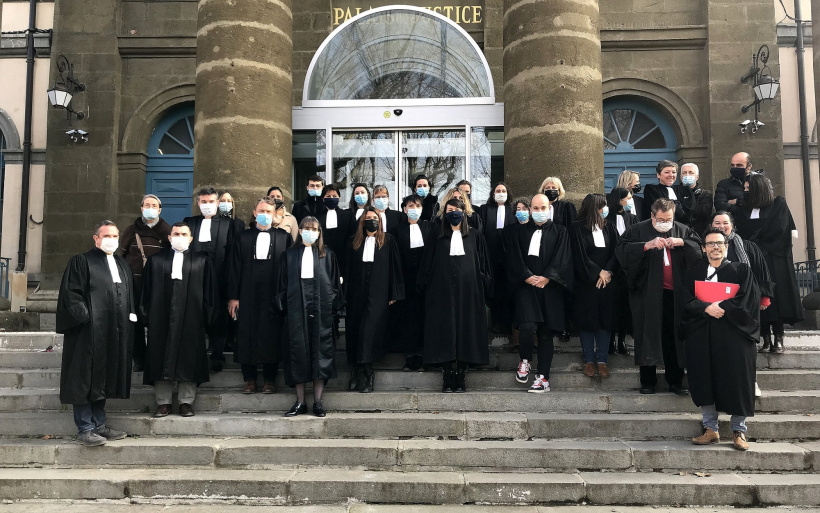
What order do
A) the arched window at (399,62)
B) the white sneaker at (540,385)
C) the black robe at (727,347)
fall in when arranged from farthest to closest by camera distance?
the arched window at (399,62) < the white sneaker at (540,385) < the black robe at (727,347)

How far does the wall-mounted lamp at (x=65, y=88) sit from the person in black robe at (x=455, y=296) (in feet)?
30.9

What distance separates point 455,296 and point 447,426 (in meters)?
1.40

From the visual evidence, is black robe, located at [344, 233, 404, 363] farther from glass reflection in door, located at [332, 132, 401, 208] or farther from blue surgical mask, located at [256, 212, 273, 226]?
glass reflection in door, located at [332, 132, 401, 208]

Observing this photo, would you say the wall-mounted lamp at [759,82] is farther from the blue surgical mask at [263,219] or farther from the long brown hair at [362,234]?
the blue surgical mask at [263,219]

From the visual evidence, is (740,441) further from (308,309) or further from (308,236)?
(308,236)

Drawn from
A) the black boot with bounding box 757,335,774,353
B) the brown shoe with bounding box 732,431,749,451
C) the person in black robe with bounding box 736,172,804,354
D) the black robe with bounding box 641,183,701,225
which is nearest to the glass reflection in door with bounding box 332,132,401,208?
the black robe with bounding box 641,183,701,225

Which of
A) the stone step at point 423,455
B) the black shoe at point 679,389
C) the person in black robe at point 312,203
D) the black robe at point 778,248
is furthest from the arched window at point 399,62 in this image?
the stone step at point 423,455

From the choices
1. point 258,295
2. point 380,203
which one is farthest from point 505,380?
point 258,295

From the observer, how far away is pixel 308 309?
273 inches

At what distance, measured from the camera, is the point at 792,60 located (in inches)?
559

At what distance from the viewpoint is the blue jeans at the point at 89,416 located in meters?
6.35

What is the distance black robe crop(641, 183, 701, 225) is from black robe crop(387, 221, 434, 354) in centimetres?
263

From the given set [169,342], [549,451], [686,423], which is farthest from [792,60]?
[169,342]

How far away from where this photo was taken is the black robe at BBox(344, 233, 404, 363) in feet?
23.7
